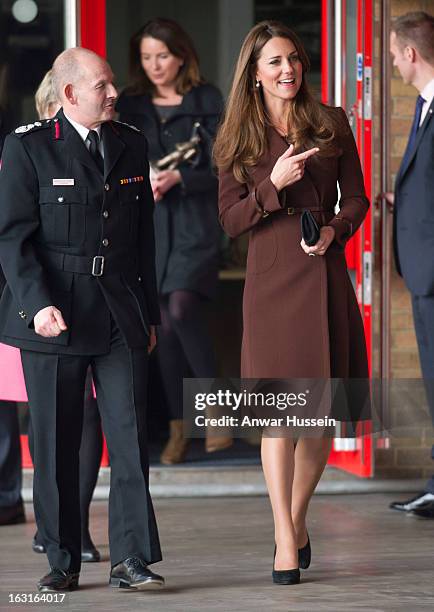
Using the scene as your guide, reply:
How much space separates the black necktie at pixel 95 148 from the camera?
367 cm

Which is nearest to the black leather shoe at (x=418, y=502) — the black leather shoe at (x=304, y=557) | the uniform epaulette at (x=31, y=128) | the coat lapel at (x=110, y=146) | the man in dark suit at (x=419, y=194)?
the man in dark suit at (x=419, y=194)

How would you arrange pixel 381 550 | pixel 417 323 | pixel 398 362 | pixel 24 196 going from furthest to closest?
pixel 398 362
pixel 417 323
pixel 381 550
pixel 24 196

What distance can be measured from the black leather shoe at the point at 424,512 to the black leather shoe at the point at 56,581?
5.06ft

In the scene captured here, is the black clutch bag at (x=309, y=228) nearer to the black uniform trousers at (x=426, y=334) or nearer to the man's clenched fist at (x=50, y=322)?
the man's clenched fist at (x=50, y=322)

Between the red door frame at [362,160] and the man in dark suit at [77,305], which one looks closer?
the man in dark suit at [77,305]

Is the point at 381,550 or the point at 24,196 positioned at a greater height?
the point at 24,196

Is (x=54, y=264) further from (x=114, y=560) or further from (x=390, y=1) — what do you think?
(x=390, y=1)

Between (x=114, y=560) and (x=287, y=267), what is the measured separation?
0.94m

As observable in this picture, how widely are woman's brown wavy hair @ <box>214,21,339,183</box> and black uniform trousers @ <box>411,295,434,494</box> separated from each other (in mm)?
1141

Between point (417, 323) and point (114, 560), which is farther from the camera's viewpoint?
point (417, 323)

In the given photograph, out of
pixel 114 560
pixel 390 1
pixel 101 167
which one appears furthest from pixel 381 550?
pixel 390 1

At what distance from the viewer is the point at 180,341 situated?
5.73 m

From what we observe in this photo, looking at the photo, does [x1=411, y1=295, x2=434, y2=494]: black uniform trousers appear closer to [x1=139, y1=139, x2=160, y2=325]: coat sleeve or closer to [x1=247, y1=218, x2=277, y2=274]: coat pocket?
[x1=247, y1=218, x2=277, y2=274]: coat pocket

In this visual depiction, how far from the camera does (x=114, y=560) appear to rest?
3719 mm
